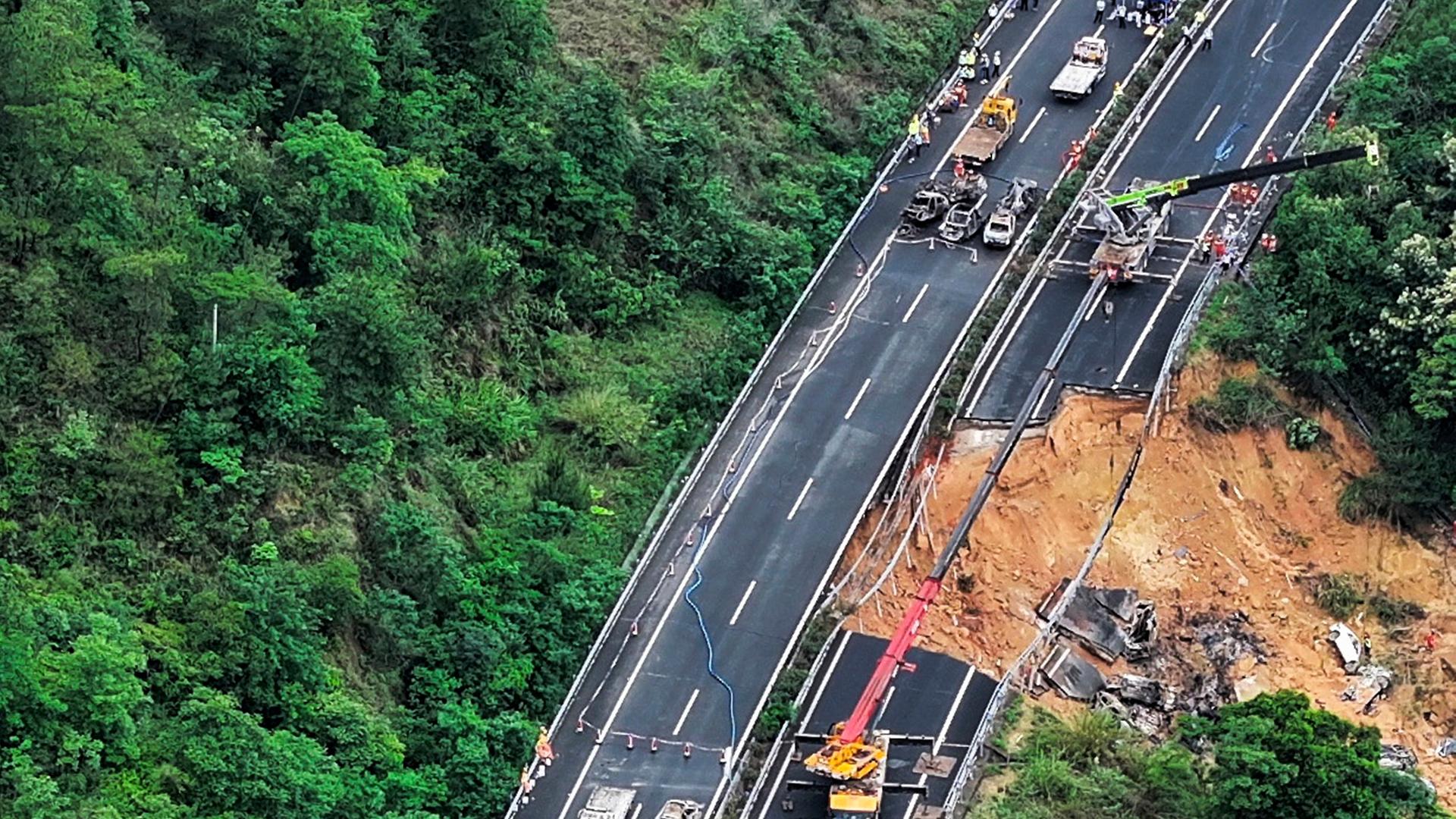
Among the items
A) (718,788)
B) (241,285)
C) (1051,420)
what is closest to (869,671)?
(718,788)

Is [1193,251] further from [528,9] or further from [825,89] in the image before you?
[528,9]

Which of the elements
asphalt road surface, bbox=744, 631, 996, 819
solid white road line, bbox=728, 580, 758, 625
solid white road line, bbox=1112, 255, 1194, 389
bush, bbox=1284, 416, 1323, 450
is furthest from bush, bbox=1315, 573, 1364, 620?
solid white road line, bbox=728, 580, 758, 625

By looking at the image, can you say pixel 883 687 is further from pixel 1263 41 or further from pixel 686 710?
pixel 1263 41

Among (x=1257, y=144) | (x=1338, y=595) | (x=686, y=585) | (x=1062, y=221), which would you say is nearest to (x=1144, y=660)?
(x=1338, y=595)

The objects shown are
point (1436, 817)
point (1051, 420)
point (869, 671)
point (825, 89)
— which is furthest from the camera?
point (825, 89)

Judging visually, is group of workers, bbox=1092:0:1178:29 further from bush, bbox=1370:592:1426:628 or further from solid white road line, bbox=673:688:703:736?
solid white road line, bbox=673:688:703:736

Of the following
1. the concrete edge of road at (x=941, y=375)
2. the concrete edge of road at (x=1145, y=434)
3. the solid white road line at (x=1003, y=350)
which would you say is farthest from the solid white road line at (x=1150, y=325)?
the concrete edge of road at (x=941, y=375)
